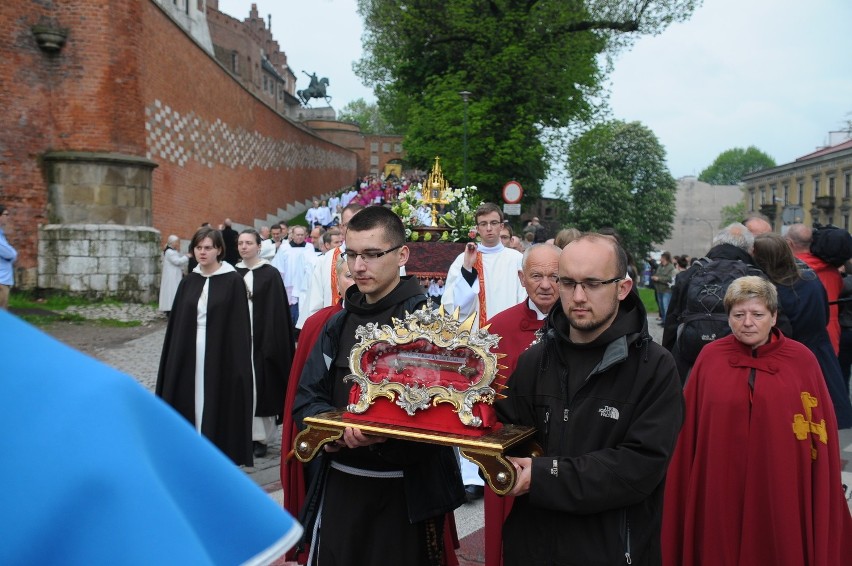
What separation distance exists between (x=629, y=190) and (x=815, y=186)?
547 inches

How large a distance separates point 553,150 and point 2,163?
22.8 metres

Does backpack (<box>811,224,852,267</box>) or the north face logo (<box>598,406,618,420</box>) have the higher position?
backpack (<box>811,224,852,267</box>)

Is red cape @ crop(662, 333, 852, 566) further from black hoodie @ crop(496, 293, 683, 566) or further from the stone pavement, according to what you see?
black hoodie @ crop(496, 293, 683, 566)

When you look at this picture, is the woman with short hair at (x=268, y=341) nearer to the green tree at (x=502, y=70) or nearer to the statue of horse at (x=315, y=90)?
the green tree at (x=502, y=70)

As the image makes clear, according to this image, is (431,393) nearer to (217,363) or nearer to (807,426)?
(807,426)

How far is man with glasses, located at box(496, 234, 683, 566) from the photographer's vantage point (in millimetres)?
2787

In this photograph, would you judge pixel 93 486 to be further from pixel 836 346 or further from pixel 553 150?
pixel 553 150

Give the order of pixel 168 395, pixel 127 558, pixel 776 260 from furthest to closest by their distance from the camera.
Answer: pixel 168 395 → pixel 776 260 → pixel 127 558

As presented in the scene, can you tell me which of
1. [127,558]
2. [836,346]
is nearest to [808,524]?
[127,558]

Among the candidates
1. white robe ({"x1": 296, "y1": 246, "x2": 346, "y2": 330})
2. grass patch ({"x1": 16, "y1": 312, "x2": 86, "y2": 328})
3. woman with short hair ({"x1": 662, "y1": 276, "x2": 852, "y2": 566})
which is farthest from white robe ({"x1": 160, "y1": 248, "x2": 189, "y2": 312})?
woman with short hair ({"x1": 662, "y1": 276, "x2": 852, "y2": 566})

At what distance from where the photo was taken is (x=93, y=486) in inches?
42.7

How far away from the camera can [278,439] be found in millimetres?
9344

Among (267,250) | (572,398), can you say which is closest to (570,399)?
(572,398)

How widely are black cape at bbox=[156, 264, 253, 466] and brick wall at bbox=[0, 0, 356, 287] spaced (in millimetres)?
13079
